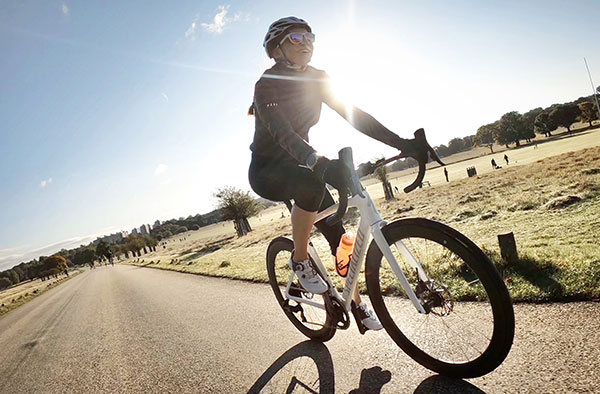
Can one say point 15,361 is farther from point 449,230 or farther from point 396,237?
point 449,230

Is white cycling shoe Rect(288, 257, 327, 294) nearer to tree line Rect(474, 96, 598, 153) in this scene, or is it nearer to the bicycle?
the bicycle

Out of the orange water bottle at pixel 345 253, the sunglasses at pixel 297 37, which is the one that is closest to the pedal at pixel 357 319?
the orange water bottle at pixel 345 253

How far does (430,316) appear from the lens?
2.40m

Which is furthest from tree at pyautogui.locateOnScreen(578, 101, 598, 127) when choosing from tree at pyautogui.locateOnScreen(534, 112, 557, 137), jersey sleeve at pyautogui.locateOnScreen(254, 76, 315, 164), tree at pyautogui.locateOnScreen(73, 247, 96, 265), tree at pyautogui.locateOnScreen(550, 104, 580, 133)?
tree at pyautogui.locateOnScreen(73, 247, 96, 265)

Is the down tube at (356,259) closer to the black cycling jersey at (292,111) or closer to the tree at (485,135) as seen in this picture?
the black cycling jersey at (292,111)

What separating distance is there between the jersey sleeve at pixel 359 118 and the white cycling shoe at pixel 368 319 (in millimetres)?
1455

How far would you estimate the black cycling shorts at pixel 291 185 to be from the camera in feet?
8.54

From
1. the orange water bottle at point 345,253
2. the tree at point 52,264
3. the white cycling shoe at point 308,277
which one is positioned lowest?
the white cycling shoe at point 308,277

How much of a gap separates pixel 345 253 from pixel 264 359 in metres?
1.46

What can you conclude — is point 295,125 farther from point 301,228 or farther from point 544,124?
point 544,124

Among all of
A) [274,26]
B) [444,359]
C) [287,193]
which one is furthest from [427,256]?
[274,26]

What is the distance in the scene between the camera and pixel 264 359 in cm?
314

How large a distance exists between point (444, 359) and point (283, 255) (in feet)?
6.76

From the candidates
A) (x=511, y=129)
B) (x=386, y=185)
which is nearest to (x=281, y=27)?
(x=386, y=185)
